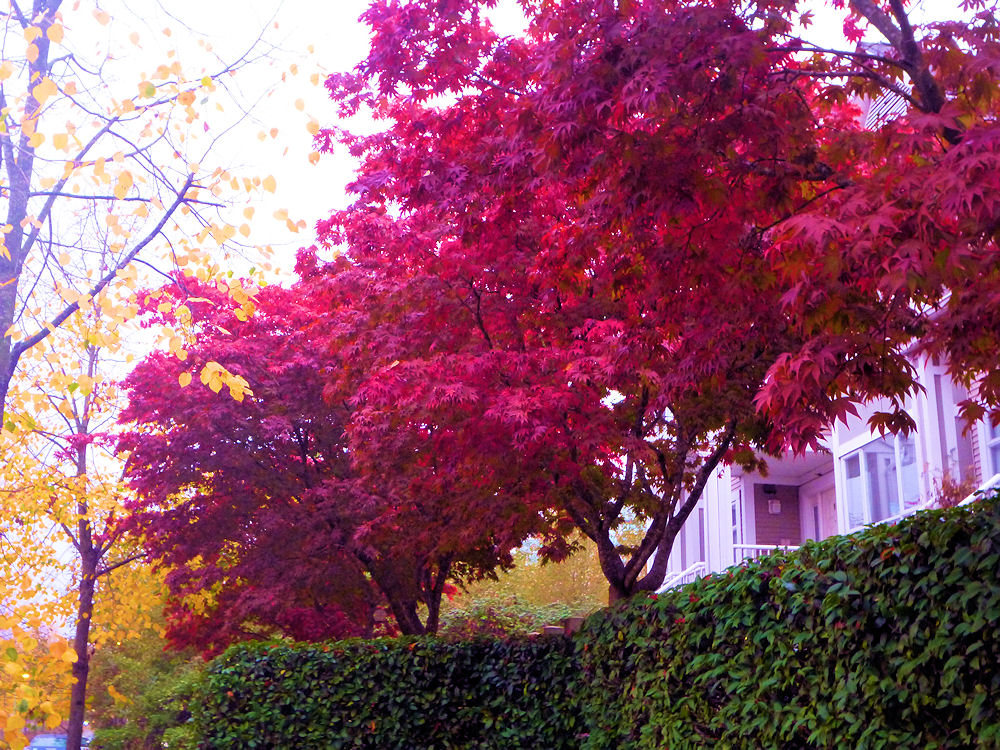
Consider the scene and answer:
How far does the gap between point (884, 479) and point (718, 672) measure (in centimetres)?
997

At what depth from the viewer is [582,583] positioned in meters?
41.2

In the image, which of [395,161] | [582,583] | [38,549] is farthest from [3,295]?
[582,583]

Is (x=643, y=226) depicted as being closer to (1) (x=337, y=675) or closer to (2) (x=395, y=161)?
(2) (x=395, y=161)

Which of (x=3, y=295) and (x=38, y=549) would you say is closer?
(x=3, y=295)

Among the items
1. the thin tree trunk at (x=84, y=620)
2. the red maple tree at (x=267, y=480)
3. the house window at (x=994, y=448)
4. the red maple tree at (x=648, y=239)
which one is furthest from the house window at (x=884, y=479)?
the thin tree trunk at (x=84, y=620)

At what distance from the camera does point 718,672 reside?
6.86 metres

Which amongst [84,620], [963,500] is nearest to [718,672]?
[963,500]

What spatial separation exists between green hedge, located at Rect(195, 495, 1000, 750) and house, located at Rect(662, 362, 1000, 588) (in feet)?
3.09

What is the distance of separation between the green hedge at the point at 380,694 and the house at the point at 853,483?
437cm

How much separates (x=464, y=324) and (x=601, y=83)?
481 centimetres

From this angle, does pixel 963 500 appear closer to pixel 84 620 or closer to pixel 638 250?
pixel 638 250

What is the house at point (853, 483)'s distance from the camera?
1258 centimetres

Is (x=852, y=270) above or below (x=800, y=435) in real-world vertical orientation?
above

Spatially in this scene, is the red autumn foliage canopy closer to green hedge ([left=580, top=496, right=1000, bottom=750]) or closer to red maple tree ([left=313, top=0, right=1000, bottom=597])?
red maple tree ([left=313, top=0, right=1000, bottom=597])
